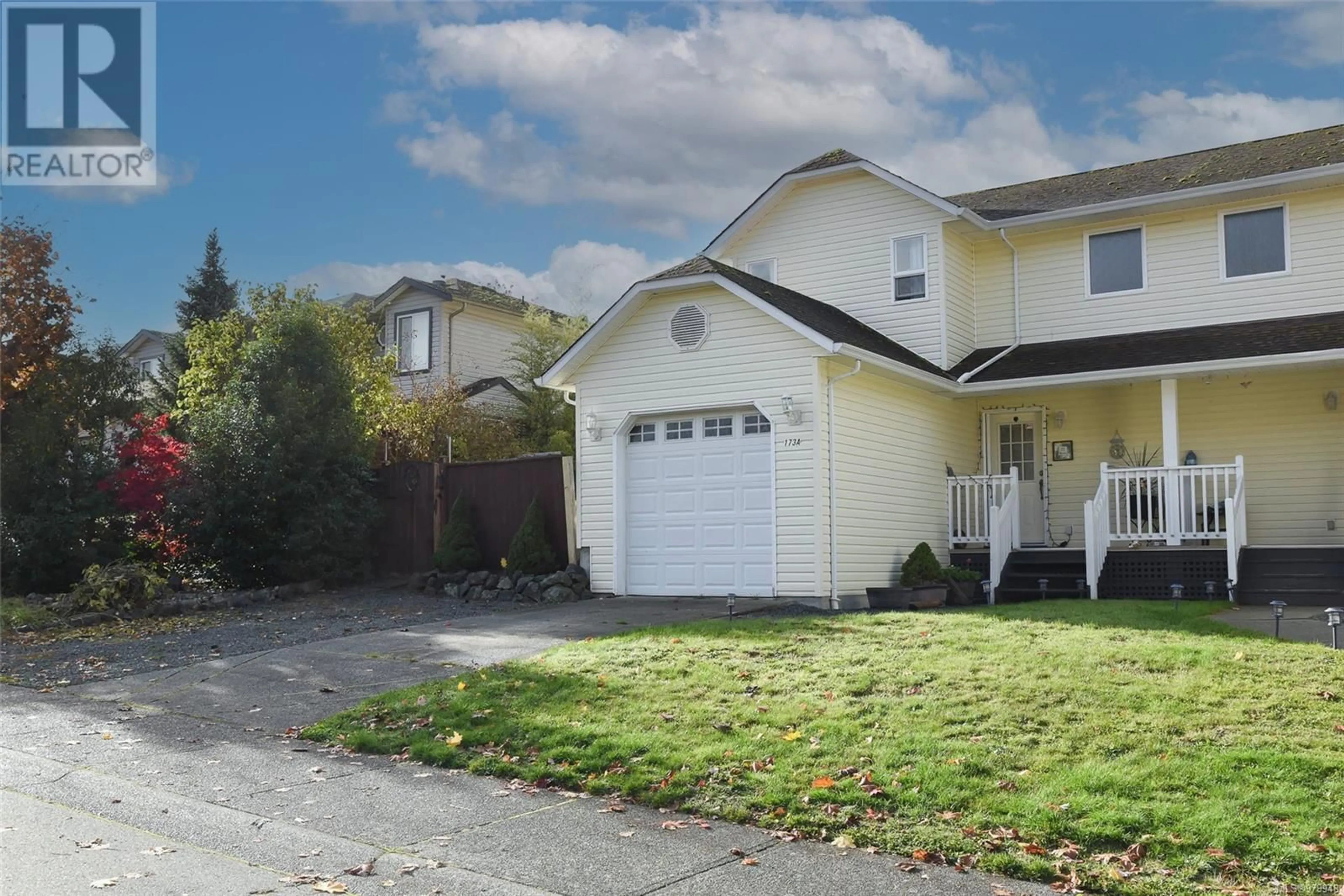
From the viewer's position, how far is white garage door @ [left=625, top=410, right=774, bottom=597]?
1543 centimetres

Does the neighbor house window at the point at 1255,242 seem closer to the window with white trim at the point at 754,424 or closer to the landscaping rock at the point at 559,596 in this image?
the window with white trim at the point at 754,424

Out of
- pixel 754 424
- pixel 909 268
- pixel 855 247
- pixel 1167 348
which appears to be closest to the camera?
pixel 754 424

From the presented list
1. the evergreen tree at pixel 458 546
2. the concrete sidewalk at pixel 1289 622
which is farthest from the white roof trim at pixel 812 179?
the concrete sidewalk at pixel 1289 622

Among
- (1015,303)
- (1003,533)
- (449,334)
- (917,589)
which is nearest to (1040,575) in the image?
(1003,533)

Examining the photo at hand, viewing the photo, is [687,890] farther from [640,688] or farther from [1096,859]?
[640,688]

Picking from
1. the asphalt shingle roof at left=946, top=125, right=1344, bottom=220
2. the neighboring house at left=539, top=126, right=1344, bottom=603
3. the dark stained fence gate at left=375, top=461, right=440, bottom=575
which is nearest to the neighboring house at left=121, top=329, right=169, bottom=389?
the dark stained fence gate at left=375, top=461, right=440, bottom=575

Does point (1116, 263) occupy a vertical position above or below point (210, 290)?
below

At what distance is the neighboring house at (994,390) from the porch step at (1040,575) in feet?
0.13

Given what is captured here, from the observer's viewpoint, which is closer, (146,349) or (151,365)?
(151,365)

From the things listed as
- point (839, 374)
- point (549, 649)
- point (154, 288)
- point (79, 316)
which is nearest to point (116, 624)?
point (549, 649)

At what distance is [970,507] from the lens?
17969 mm

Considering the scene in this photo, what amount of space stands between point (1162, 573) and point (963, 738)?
31.8 feet

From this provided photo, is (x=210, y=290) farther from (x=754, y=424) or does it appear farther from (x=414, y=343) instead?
(x=754, y=424)

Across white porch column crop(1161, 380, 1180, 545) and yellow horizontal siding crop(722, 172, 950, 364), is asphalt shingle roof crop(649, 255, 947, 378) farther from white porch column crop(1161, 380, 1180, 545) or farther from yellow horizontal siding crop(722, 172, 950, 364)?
white porch column crop(1161, 380, 1180, 545)
